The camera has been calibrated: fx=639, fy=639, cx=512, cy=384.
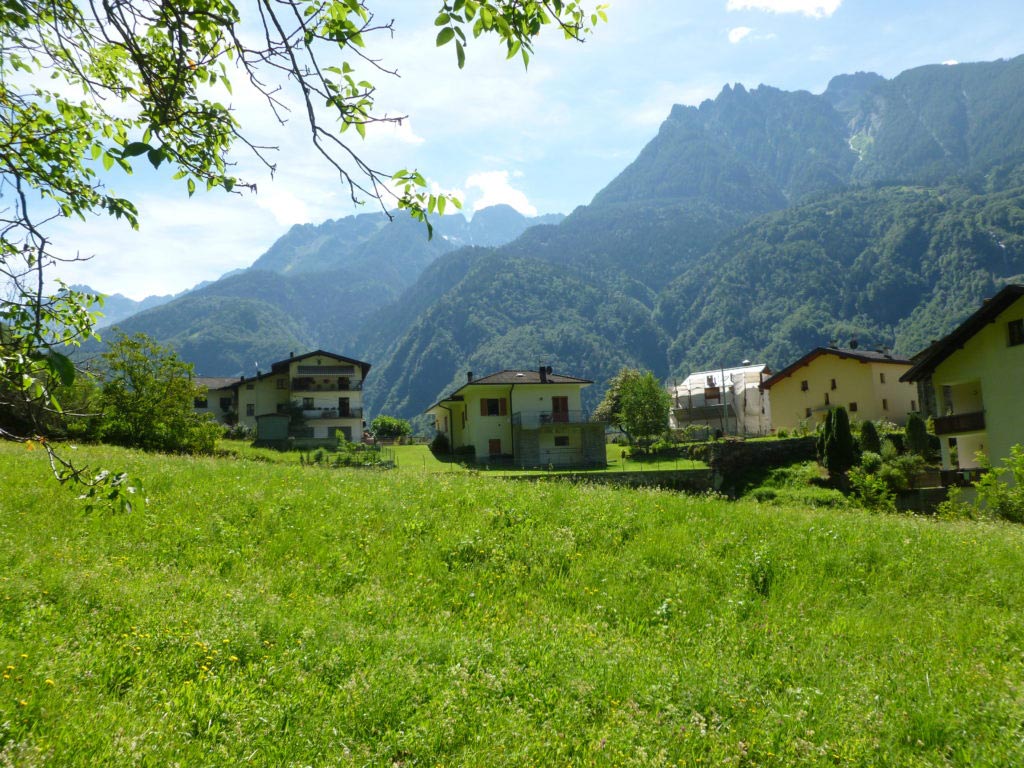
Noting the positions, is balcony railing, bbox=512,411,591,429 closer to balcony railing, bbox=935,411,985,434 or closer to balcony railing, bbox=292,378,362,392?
balcony railing, bbox=292,378,362,392

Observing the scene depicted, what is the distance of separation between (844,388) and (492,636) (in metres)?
52.9

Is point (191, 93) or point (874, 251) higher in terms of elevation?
point (874, 251)

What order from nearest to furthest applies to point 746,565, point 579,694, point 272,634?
point 579,694 → point 272,634 → point 746,565

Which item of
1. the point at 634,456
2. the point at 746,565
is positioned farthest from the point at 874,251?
the point at 746,565

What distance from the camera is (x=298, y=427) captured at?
2440 inches

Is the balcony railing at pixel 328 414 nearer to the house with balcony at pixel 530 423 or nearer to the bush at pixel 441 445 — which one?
the bush at pixel 441 445

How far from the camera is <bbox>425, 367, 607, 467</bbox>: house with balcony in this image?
165ft

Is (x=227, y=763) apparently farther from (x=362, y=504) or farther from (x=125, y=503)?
(x=362, y=504)

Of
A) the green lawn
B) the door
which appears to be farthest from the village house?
the door

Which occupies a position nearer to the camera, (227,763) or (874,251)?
(227,763)

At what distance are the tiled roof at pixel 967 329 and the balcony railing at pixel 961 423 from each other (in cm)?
275

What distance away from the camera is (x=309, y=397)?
2525 inches

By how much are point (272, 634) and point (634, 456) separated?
163ft

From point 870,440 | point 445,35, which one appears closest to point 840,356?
point 870,440
